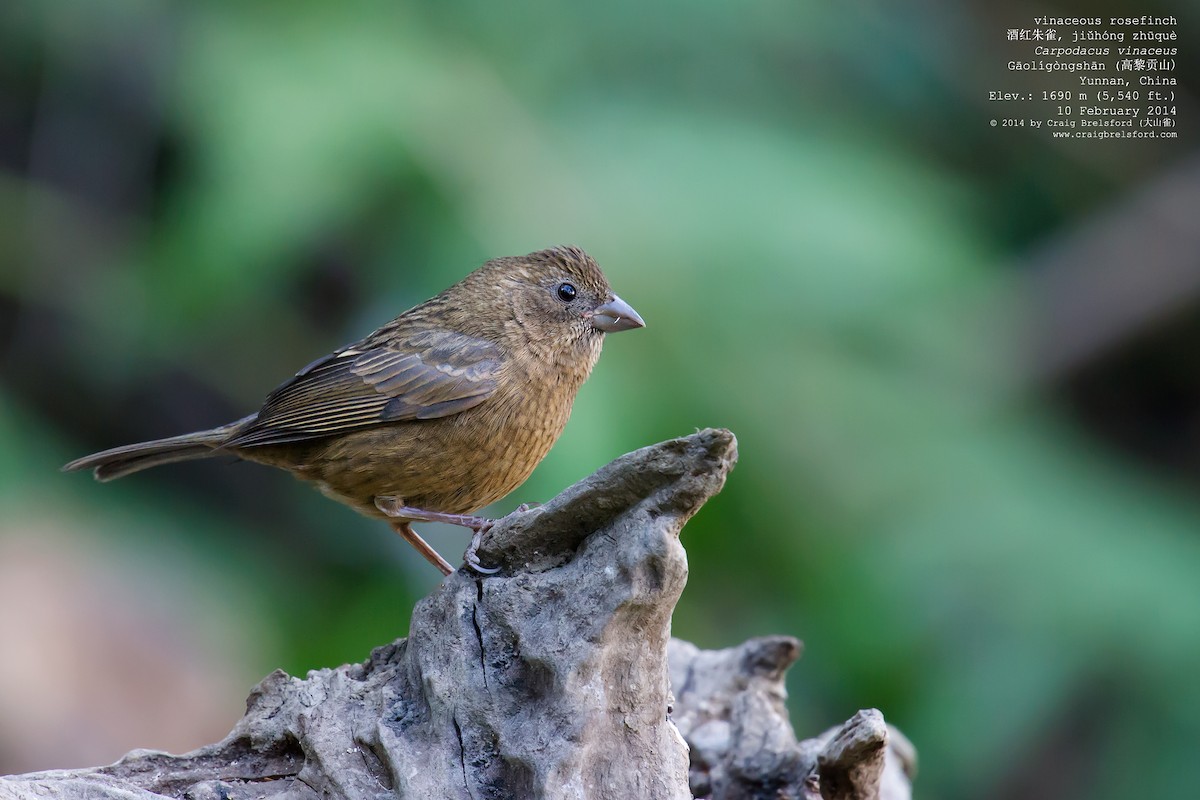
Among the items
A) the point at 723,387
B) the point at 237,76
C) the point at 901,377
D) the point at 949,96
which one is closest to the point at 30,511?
the point at 237,76

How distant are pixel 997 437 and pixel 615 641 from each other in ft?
14.1

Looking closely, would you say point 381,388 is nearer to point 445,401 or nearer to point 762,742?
point 445,401

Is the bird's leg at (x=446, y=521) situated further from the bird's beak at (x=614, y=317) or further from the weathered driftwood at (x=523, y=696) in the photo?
the bird's beak at (x=614, y=317)

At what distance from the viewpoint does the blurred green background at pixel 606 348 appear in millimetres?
5855

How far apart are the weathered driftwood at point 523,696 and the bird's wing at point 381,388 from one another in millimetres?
1014

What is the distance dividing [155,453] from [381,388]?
42.8 inches

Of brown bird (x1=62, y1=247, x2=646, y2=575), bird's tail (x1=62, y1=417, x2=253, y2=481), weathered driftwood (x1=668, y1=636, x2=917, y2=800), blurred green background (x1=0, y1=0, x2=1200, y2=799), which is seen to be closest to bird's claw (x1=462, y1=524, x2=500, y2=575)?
brown bird (x1=62, y1=247, x2=646, y2=575)

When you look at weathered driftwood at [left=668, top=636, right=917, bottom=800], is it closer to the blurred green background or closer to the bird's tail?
the blurred green background

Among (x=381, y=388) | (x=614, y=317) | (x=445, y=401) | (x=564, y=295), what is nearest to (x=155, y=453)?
(x=381, y=388)

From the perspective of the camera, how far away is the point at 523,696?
2.87m

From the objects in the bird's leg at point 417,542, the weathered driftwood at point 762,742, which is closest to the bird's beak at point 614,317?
the bird's leg at point 417,542

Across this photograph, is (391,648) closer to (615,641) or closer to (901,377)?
(615,641)

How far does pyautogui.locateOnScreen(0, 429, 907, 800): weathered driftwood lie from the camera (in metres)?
2.72

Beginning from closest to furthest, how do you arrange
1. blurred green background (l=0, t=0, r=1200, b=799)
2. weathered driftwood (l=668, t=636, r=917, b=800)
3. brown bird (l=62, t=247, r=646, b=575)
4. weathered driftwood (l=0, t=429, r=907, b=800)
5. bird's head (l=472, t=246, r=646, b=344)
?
weathered driftwood (l=0, t=429, r=907, b=800) < weathered driftwood (l=668, t=636, r=917, b=800) < brown bird (l=62, t=247, r=646, b=575) < bird's head (l=472, t=246, r=646, b=344) < blurred green background (l=0, t=0, r=1200, b=799)
